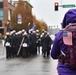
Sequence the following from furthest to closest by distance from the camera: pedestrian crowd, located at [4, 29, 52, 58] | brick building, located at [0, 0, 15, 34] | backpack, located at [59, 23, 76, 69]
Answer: brick building, located at [0, 0, 15, 34], pedestrian crowd, located at [4, 29, 52, 58], backpack, located at [59, 23, 76, 69]

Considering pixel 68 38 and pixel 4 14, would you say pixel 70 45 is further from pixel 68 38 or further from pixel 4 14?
pixel 4 14

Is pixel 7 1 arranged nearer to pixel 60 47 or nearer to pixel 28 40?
pixel 28 40

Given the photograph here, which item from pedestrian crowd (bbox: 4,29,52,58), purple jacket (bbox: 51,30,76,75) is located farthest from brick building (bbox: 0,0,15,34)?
purple jacket (bbox: 51,30,76,75)

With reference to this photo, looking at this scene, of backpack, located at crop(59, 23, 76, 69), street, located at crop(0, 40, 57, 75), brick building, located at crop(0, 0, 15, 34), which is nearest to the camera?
backpack, located at crop(59, 23, 76, 69)

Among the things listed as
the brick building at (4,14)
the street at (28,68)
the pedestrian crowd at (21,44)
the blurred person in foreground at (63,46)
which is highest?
the brick building at (4,14)

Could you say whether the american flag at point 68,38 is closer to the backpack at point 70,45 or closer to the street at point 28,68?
the backpack at point 70,45

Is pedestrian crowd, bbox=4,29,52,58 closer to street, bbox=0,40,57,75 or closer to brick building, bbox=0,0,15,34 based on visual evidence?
street, bbox=0,40,57,75

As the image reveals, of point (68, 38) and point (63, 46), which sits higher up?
point (68, 38)

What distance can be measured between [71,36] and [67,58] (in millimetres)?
282

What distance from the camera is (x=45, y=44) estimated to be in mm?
24938

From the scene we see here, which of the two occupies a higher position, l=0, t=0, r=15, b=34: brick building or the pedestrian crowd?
l=0, t=0, r=15, b=34: brick building

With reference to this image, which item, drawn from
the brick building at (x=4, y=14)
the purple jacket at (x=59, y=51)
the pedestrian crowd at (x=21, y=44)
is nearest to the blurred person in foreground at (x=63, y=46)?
the purple jacket at (x=59, y=51)

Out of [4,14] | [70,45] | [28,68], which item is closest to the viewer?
[70,45]

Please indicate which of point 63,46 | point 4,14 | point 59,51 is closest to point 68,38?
point 63,46
